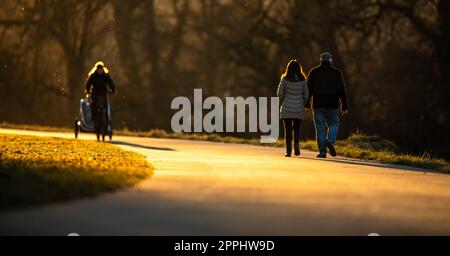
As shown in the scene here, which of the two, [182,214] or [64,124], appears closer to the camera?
[182,214]

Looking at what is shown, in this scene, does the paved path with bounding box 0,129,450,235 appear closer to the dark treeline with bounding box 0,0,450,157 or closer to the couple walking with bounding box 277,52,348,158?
the couple walking with bounding box 277,52,348,158

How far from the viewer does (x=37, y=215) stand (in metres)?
10.3

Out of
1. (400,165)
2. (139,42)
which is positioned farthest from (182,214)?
(139,42)

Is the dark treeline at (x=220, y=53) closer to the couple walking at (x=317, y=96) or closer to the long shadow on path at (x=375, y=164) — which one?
the couple walking at (x=317, y=96)

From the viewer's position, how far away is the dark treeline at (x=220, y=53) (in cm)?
4253

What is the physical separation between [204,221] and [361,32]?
34573mm

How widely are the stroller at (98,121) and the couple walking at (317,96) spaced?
24.3 ft

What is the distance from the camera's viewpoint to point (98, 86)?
27766 millimetres

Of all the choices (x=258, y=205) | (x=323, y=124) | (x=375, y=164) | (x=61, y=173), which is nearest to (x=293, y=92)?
(x=323, y=124)

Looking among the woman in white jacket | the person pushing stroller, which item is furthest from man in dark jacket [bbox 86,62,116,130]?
the woman in white jacket

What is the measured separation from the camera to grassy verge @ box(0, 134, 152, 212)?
38.2 ft

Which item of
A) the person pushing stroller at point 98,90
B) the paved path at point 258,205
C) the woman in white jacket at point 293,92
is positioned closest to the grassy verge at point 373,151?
the woman in white jacket at point 293,92

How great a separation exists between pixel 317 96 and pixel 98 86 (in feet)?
25.6

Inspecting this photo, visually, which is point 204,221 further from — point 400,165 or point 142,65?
point 142,65
